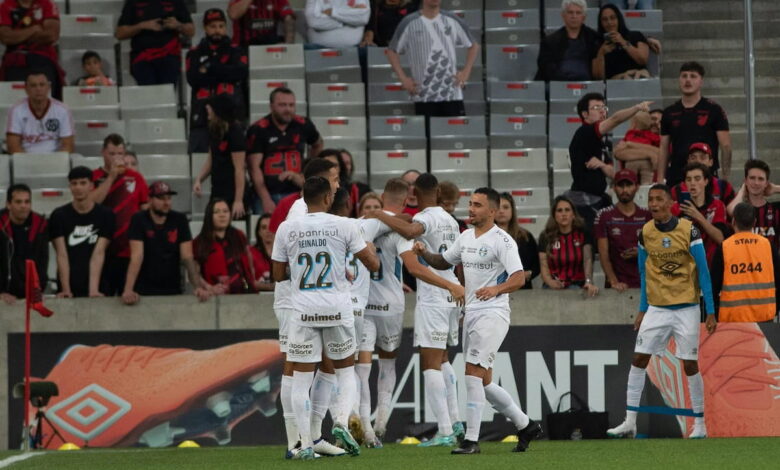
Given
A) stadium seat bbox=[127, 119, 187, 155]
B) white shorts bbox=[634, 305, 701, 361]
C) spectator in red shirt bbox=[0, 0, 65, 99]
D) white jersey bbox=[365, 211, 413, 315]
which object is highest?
spectator in red shirt bbox=[0, 0, 65, 99]

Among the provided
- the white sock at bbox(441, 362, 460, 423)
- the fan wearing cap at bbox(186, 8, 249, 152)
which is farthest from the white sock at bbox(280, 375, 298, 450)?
the fan wearing cap at bbox(186, 8, 249, 152)

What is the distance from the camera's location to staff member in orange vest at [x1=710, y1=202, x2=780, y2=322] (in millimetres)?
13289

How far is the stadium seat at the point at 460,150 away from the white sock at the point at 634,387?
463cm

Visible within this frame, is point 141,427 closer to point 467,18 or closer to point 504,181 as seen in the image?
point 504,181

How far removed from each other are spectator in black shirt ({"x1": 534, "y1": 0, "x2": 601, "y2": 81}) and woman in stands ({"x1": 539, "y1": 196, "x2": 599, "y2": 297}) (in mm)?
3837

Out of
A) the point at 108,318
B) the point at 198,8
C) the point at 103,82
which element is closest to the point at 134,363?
the point at 108,318

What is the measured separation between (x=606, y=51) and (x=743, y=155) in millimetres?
2088

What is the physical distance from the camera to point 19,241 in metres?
14.4

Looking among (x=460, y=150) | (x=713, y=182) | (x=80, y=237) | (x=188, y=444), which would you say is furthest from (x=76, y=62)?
(x=713, y=182)

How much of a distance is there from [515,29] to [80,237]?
289 inches

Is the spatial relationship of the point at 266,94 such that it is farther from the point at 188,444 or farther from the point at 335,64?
the point at 188,444

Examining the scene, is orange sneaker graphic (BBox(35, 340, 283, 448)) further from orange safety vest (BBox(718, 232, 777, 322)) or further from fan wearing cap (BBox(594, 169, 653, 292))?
orange safety vest (BBox(718, 232, 777, 322))

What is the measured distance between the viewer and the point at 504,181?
17.3 m

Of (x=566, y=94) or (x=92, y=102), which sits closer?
(x=566, y=94)
